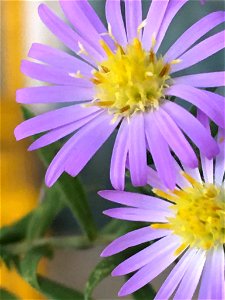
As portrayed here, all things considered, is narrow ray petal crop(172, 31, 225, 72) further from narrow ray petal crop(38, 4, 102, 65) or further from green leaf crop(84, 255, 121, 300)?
green leaf crop(84, 255, 121, 300)

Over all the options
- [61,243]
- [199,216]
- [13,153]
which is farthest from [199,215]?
[13,153]

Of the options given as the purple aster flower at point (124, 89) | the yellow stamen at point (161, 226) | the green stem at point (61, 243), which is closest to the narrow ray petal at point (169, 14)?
the purple aster flower at point (124, 89)

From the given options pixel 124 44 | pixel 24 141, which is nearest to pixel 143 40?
pixel 124 44

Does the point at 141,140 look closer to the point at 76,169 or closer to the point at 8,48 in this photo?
the point at 76,169

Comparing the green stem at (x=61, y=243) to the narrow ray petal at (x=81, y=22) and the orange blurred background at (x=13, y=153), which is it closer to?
the orange blurred background at (x=13, y=153)

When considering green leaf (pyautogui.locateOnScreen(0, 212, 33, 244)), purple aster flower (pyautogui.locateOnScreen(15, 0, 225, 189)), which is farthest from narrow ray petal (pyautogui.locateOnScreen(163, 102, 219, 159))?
green leaf (pyautogui.locateOnScreen(0, 212, 33, 244))

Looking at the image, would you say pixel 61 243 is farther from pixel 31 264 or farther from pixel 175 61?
pixel 175 61

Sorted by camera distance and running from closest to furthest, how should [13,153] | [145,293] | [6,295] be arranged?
[145,293] → [6,295] → [13,153]
